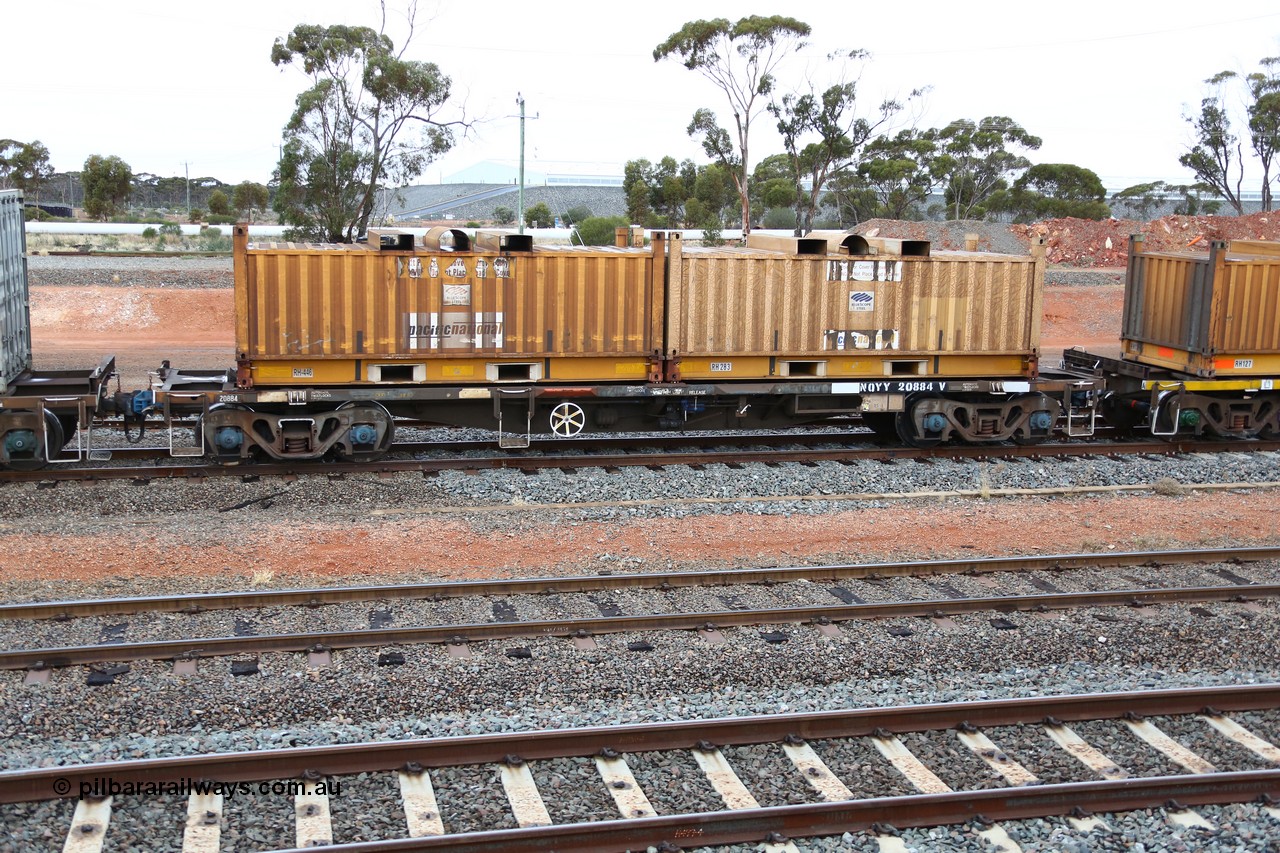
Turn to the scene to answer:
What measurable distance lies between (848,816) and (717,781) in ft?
2.78

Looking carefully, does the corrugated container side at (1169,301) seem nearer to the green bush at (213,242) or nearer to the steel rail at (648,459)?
the steel rail at (648,459)

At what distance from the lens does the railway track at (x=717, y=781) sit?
6523mm

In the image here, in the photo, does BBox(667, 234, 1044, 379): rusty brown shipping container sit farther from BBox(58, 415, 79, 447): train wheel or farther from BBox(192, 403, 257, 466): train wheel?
BBox(58, 415, 79, 447): train wheel

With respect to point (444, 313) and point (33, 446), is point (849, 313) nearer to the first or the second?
point (444, 313)

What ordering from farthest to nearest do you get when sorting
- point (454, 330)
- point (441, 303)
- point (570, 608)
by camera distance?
point (454, 330), point (441, 303), point (570, 608)

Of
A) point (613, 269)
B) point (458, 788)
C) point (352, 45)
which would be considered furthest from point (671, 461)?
point (352, 45)

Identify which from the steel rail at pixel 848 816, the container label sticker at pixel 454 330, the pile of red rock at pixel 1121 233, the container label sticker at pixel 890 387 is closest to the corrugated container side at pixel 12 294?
the container label sticker at pixel 454 330

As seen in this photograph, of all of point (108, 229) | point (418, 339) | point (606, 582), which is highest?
point (108, 229)

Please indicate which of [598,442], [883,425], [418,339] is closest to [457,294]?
[418,339]

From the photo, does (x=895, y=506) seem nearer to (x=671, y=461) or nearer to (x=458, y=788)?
(x=671, y=461)

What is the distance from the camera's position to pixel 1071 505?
14.3 m

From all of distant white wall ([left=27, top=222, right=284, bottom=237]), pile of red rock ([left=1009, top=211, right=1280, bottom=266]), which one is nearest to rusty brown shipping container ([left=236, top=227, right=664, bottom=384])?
distant white wall ([left=27, top=222, right=284, bottom=237])

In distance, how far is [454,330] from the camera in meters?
14.9

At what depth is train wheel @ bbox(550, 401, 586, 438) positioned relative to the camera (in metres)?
15.5
